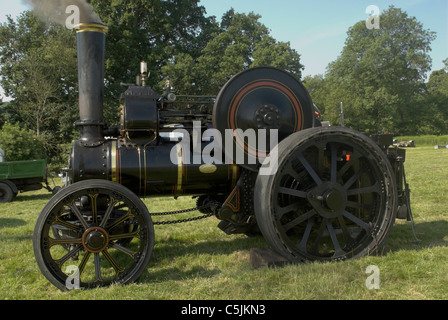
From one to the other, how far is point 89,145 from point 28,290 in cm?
159

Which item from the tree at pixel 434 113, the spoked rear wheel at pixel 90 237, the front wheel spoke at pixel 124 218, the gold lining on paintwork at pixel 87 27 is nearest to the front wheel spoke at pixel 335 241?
the spoked rear wheel at pixel 90 237

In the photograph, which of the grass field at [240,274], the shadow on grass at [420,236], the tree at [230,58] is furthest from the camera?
the tree at [230,58]

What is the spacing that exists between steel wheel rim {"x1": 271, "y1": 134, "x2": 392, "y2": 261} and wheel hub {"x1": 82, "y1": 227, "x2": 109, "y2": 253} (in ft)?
5.52

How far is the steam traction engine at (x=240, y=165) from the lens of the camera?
3.81 meters

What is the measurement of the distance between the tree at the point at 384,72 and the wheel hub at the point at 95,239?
4211 centimetres

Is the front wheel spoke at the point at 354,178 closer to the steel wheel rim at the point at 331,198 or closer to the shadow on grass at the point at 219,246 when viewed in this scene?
the steel wheel rim at the point at 331,198

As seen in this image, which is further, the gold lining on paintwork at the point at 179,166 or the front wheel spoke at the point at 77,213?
the gold lining on paintwork at the point at 179,166

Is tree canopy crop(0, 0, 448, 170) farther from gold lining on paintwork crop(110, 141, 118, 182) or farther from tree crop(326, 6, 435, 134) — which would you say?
gold lining on paintwork crop(110, 141, 118, 182)

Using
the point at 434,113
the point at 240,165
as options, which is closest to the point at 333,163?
the point at 240,165

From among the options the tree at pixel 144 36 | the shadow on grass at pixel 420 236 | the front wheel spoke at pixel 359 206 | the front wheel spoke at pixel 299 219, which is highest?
the tree at pixel 144 36

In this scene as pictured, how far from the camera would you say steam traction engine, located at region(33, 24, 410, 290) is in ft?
12.5

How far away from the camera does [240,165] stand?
4.26 metres

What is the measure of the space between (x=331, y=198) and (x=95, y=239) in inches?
94.6
